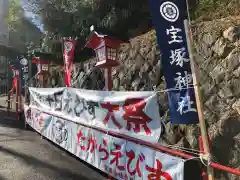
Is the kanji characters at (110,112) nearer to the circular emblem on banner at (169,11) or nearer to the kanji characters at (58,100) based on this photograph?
the circular emblem on banner at (169,11)

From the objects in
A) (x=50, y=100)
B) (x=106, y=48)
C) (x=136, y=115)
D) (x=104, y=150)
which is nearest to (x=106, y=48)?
(x=106, y=48)

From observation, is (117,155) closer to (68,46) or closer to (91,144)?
(91,144)

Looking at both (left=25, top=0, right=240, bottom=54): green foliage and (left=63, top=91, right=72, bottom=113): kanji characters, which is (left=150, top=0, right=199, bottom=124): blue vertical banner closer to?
(left=25, top=0, right=240, bottom=54): green foliage

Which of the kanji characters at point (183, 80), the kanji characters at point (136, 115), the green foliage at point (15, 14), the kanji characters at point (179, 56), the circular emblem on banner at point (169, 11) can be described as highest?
the green foliage at point (15, 14)

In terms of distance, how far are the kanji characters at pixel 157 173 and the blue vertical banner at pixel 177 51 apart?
35.5 inches

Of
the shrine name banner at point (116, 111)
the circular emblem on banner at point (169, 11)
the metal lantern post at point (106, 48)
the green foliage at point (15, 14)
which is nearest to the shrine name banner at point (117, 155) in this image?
the shrine name banner at point (116, 111)

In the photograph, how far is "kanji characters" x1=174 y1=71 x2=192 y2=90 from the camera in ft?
11.9

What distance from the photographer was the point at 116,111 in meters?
5.10

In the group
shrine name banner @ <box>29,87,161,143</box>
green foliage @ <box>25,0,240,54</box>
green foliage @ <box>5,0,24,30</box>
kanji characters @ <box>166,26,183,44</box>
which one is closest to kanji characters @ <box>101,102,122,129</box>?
shrine name banner @ <box>29,87,161,143</box>

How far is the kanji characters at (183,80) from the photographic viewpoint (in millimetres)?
3629

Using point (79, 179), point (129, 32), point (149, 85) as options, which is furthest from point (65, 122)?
point (129, 32)

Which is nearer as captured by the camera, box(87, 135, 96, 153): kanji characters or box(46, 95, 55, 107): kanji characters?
box(87, 135, 96, 153): kanji characters

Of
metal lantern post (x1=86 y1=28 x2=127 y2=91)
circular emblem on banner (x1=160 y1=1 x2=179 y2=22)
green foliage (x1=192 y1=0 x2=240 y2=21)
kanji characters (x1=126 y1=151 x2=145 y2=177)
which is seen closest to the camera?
circular emblem on banner (x1=160 y1=1 x2=179 y2=22)

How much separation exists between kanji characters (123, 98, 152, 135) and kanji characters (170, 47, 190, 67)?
1.04 meters
